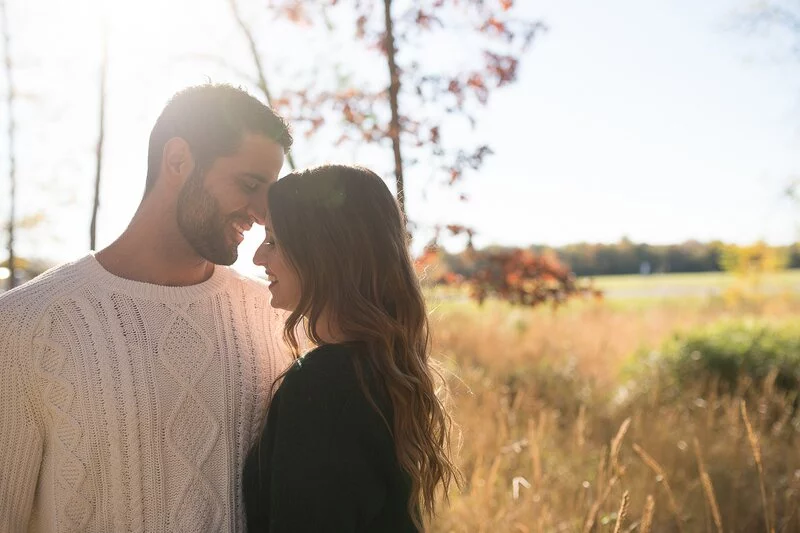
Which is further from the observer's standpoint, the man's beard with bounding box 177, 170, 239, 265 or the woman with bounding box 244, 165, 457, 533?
the man's beard with bounding box 177, 170, 239, 265

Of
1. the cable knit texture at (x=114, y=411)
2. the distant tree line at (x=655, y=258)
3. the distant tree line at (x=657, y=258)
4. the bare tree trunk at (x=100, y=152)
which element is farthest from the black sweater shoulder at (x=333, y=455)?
the distant tree line at (x=657, y=258)

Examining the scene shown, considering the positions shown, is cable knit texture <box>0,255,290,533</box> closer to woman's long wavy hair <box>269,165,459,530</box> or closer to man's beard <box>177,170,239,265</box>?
man's beard <box>177,170,239,265</box>

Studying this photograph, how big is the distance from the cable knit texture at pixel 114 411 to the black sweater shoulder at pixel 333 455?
330 mm

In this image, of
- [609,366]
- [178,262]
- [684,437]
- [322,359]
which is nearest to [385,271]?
[322,359]

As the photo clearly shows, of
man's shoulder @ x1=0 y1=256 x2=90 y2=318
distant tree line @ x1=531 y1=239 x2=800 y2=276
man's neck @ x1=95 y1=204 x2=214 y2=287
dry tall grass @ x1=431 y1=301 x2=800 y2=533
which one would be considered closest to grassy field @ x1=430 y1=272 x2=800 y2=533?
dry tall grass @ x1=431 y1=301 x2=800 y2=533

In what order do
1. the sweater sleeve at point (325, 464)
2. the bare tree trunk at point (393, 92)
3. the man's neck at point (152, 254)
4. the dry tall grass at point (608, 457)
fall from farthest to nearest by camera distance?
1. the bare tree trunk at point (393, 92)
2. the dry tall grass at point (608, 457)
3. the man's neck at point (152, 254)
4. the sweater sleeve at point (325, 464)

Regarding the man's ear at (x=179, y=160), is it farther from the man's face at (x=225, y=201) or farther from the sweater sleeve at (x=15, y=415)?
the sweater sleeve at (x=15, y=415)

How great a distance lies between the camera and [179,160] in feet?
7.25

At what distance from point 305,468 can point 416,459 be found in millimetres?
288

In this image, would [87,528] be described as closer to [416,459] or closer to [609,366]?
[416,459]

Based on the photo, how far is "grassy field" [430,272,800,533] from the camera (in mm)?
3326

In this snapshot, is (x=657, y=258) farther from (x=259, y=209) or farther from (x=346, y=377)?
(x=346, y=377)

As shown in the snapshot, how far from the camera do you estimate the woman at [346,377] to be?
62.0 inches

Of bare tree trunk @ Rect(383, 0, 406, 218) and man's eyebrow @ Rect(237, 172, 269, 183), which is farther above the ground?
bare tree trunk @ Rect(383, 0, 406, 218)
